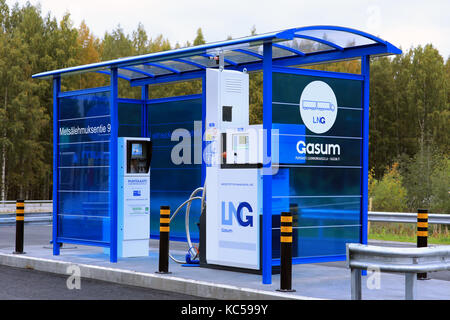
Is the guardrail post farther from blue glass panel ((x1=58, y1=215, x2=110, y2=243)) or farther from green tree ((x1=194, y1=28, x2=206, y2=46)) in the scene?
green tree ((x1=194, y1=28, x2=206, y2=46))

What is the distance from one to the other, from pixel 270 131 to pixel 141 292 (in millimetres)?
2813

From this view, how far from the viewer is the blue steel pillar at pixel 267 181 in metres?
9.70

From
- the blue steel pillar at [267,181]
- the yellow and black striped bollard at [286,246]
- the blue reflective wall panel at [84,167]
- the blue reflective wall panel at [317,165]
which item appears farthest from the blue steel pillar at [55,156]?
the yellow and black striped bollard at [286,246]

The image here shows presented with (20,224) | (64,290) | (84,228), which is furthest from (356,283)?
(20,224)

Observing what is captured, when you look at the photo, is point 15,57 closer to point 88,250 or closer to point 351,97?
point 88,250

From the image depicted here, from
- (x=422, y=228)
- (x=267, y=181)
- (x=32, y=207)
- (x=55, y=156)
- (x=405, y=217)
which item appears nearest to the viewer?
(x=267, y=181)

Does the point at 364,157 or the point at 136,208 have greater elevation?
the point at 364,157

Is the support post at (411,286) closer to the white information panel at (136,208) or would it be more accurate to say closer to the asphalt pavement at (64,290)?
the asphalt pavement at (64,290)

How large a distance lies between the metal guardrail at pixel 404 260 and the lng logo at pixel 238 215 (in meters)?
2.87

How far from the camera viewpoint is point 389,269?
7461mm

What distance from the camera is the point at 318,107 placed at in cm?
1069

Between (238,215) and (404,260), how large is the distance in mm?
3621

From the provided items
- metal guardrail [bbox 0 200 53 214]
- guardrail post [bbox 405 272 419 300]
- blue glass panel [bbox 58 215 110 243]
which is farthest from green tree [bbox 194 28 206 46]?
guardrail post [bbox 405 272 419 300]

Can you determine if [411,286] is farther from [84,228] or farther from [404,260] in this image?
[84,228]
